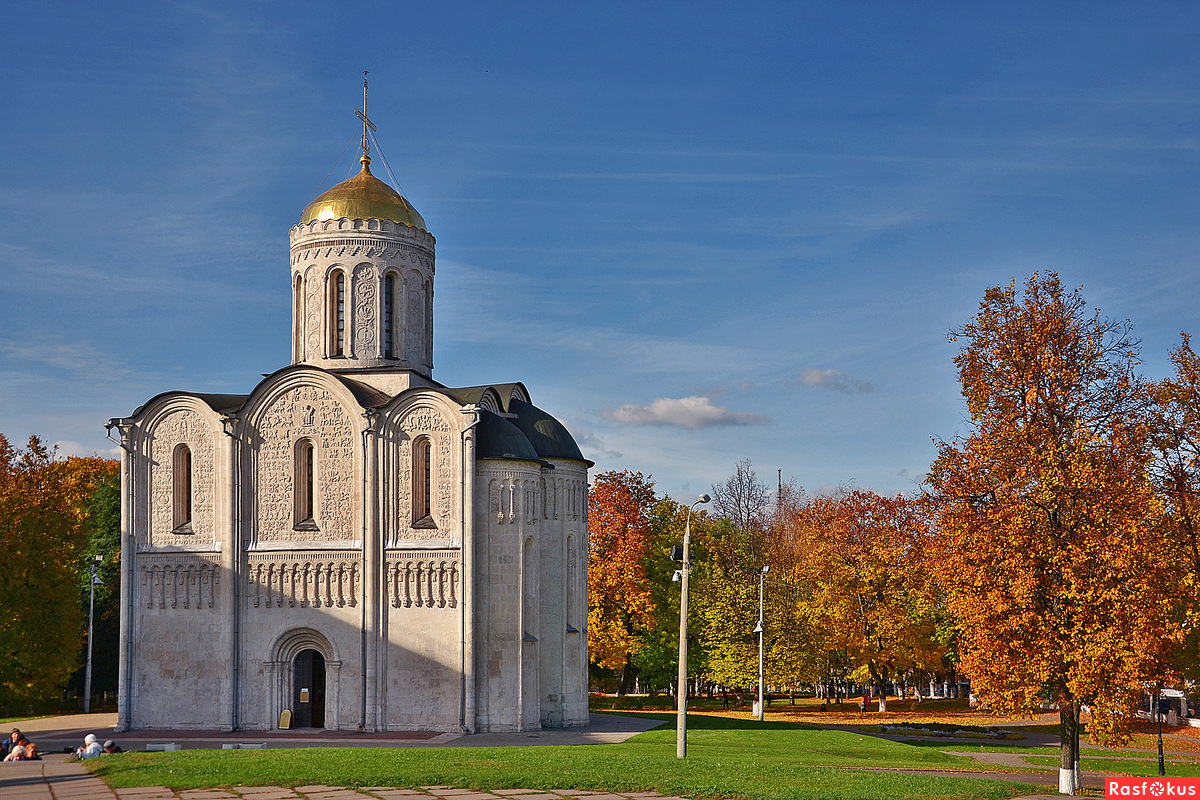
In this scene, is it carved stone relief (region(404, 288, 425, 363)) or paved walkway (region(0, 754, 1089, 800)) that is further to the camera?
carved stone relief (region(404, 288, 425, 363))

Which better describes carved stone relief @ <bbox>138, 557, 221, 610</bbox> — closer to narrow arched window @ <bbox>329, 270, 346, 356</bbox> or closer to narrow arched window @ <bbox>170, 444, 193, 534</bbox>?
narrow arched window @ <bbox>170, 444, 193, 534</bbox>

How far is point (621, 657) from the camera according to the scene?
48094 mm

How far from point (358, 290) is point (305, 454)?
6.13 metres

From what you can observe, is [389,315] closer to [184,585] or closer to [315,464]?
[315,464]

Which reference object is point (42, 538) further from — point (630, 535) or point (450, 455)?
point (630, 535)

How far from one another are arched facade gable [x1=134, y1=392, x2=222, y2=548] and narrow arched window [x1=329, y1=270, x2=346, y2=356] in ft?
15.3

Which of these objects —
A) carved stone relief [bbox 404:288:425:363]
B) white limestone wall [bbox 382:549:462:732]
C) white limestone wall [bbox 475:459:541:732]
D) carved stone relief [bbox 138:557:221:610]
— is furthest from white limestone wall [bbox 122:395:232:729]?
white limestone wall [bbox 475:459:541:732]

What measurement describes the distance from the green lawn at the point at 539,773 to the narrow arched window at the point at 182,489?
14561mm

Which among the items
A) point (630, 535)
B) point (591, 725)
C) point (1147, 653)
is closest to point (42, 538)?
point (591, 725)

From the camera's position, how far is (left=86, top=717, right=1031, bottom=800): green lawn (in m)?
15.3

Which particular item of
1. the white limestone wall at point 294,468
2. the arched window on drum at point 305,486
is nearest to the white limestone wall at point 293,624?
the white limestone wall at point 294,468

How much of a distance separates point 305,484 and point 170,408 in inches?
205

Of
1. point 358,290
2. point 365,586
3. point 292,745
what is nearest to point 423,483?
point 365,586
